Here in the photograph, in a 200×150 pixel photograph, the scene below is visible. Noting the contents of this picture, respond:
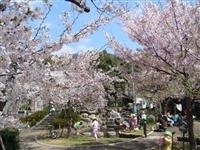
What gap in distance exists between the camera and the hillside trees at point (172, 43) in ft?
55.3

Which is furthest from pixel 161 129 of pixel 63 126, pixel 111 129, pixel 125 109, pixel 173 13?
pixel 125 109

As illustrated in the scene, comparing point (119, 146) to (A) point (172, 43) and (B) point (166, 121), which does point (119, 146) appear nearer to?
(A) point (172, 43)

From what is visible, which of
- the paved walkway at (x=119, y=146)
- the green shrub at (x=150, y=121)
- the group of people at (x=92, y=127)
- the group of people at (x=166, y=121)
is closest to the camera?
the paved walkway at (x=119, y=146)

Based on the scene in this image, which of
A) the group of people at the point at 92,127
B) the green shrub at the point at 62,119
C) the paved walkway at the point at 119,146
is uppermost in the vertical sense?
the green shrub at the point at 62,119

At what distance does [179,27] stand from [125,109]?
35601 mm

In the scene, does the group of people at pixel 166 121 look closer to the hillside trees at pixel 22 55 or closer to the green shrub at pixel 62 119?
the green shrub at pixel 62 119

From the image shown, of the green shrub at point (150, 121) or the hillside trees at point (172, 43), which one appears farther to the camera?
the green shrub at point (150, 121)

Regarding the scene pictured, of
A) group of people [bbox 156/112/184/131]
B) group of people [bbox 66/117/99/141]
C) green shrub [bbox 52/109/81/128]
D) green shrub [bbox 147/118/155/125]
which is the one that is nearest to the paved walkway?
group of people [bbox 66/117/99/141]

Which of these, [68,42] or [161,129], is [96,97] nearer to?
[161,129]

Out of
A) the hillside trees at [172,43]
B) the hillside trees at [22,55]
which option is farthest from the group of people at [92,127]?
the hillside trees at [22,55]

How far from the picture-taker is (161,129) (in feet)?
104

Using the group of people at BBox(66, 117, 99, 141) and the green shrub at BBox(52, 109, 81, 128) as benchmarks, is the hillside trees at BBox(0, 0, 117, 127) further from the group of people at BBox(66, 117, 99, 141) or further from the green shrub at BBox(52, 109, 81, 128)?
the green shrub at BBox(52, 109, 81, 128)

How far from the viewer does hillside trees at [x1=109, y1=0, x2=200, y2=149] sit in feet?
55.3

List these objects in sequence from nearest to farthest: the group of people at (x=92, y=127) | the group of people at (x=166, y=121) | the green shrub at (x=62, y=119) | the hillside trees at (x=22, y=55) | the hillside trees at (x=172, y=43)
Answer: the hillside trees at (x=22, y=55)
the hillside trees at (x=172, y=43)
the group of people at (x=92, y=127)
the group of people at (x=166, y=121)
the green shrub at (x=62, y=119)
